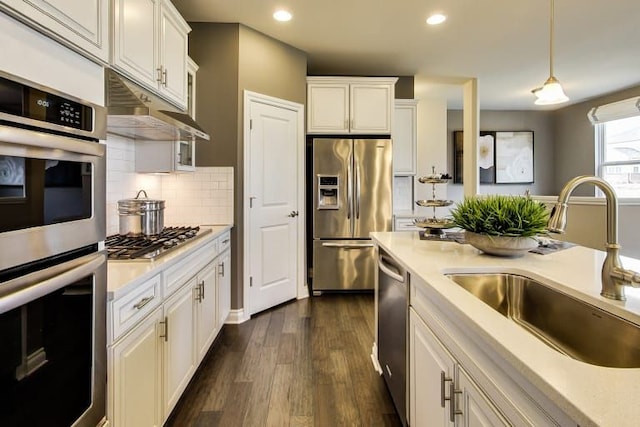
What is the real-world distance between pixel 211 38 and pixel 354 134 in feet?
5.87

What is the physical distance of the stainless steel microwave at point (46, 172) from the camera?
0.77m

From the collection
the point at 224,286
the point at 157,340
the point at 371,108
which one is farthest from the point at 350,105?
the point at 157,340

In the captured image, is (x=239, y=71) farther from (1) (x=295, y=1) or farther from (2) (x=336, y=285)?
(2) (x=336, y=285)

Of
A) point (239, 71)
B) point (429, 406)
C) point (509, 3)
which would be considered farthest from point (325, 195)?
point (429, 406)

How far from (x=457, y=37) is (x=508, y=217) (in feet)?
9.31

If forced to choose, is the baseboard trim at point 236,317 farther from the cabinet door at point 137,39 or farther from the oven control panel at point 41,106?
the oven control panel at point 41,106

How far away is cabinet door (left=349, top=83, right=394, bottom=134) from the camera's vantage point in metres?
4.00

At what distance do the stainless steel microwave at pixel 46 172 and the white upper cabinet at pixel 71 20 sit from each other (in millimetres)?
245

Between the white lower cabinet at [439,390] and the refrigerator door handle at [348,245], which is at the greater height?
the refrigerator door handle at [348,245]

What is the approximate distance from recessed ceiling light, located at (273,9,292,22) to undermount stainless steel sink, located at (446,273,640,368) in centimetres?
266

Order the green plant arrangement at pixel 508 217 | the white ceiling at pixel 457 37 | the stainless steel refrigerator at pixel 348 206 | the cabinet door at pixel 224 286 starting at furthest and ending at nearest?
the stainless steel refrigerator at pixel 348 206
the white ceiling at pixel 457 37
the cabinet door at pixel 224 286
the green plant arrangement at pixel 508 217

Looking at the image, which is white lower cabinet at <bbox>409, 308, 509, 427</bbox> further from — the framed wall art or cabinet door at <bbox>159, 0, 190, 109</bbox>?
the framed wall art

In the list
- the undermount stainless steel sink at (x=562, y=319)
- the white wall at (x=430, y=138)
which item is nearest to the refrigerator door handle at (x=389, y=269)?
the undermount stainless steel sink at (x=562, y=319)

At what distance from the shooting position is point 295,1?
2807 mm
